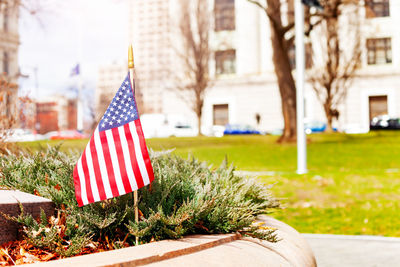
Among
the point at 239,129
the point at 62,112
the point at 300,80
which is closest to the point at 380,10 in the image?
the point at 239,129

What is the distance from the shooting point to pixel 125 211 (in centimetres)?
391

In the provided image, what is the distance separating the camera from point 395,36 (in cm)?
4697

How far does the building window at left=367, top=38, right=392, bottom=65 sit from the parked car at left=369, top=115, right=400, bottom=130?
5410 mm

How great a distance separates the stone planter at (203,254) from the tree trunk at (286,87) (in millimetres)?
17563

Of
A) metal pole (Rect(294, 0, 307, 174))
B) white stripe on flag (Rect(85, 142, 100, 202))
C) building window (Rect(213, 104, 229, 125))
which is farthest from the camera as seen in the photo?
building window (Rect(213, 104, 229, 125))

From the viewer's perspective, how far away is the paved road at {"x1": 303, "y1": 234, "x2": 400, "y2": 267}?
6188 millimetres

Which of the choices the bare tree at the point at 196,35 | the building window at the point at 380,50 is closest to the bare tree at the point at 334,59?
the building window at the point at 380,50

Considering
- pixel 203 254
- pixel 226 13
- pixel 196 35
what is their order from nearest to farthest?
pixel 203 254 → pixel 196 35 → pixel 226 13

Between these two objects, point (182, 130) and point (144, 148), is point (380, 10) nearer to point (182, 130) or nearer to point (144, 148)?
point (182, 130)

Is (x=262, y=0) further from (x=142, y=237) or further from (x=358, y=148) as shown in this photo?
(x=142, y=237)

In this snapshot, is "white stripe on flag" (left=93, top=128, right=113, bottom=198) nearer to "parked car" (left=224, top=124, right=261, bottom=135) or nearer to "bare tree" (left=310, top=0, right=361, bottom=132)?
"bare tree" (left=310, top=0, right=361, bottom=132)

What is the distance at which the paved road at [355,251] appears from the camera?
6188 millimetres

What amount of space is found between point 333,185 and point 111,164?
916 centimetres

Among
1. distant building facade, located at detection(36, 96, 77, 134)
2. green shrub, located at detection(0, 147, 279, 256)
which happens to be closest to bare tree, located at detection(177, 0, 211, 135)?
distant building facade, located at detection(36, 96, 77, 134)
